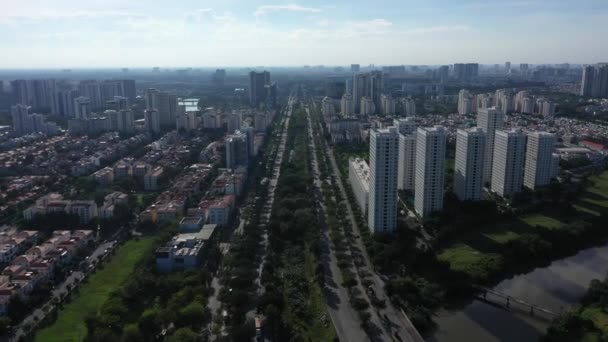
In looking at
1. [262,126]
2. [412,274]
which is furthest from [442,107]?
[412,274]

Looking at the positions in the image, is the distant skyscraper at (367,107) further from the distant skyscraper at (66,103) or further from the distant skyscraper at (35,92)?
the distant skyscraper at (35,92)

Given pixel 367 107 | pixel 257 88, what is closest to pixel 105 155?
pixel 367 107

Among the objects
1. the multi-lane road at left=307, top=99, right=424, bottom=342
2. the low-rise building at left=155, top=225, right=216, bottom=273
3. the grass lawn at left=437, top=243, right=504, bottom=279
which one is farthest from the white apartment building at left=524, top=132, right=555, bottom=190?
the low-rise building at left=155, top=225, right=216, bottom=273

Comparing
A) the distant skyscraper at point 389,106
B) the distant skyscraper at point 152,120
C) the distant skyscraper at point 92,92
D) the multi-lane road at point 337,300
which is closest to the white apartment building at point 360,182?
the multi-lane road at point 337,300

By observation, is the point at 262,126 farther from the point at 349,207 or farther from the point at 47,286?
the point at 47,286

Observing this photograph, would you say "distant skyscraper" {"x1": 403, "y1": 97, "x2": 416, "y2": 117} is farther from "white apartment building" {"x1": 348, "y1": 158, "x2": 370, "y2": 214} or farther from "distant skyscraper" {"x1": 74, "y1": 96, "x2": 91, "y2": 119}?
"distant skyscraper" {"x1": 74, "y1": 96, "x2": 91, "y2": 119}

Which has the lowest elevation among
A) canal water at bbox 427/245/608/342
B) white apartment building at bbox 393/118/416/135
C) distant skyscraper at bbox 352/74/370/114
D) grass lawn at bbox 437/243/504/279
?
canal water at bbox 427/245/608/342
